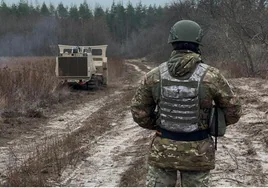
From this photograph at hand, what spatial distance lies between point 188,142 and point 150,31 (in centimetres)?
7722

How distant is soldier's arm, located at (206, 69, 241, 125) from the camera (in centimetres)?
345

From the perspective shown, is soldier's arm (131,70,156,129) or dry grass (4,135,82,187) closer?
soldier's arm (131,70,156,129)

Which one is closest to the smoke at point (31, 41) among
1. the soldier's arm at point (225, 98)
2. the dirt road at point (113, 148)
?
the dirt road at point (113, 148)

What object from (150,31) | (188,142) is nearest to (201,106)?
(188,142)

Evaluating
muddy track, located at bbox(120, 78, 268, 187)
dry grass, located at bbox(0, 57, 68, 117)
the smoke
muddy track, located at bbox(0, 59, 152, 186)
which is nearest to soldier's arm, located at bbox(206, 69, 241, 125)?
muddy track, located at bbox(120, 78, 268, 187)

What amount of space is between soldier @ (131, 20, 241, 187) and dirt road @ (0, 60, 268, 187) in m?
2.58

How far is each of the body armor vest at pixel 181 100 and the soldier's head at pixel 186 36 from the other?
0.53ft

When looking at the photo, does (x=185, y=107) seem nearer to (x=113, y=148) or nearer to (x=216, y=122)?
(x=216, y=122)

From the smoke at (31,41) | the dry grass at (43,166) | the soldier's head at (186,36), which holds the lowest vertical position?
the smoke at (31,41)

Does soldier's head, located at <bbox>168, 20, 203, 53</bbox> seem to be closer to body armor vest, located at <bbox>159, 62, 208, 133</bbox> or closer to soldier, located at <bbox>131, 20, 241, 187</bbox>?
soldier, located at <bbox>131, 20, 241, 187</bbox>

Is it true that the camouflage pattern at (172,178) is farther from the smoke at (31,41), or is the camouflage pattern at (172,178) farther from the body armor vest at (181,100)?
the smoke at (31,41)

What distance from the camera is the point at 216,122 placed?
3562mm

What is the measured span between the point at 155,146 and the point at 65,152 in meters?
4.60

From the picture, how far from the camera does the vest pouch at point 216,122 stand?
356 centimetres
